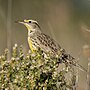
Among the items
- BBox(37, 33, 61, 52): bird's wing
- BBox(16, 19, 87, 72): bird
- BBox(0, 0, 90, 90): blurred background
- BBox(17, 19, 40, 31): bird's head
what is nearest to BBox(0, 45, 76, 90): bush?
BBox(16, 19, 87, 72): bird

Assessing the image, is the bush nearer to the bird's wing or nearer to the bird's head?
the bird's wing

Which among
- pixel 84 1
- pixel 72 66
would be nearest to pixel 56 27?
pixel 84 1

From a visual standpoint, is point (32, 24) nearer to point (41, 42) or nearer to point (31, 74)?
point (41, 42)

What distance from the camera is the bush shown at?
21.1 ft

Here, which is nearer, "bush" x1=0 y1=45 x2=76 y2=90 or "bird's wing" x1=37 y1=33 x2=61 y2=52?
"bush" x1=0 y1=45 x2=76 y2=90

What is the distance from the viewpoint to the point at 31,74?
6438 millimetres

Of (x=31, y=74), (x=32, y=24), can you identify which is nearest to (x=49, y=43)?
(x=32, y=24)

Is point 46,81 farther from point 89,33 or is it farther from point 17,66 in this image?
point 89,33

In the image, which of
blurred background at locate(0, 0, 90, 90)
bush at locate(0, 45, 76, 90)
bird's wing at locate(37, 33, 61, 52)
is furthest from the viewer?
blurred background at locate(0, 0, 90, 90)

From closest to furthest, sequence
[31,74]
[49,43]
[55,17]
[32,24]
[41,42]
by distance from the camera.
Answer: [31,74] → [49,43] → [41,42] → [32,24] → [55,17]

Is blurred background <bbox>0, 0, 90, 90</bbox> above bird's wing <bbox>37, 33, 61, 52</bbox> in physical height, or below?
above

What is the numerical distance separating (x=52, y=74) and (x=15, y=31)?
175 inches

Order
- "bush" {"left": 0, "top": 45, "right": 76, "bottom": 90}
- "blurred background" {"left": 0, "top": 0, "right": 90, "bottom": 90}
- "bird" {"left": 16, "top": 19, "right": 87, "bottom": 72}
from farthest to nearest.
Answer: "blurred background" {"left": 0, "top": 0, "right": 90, "bottom": 90}
"bird" {"left": 16, "top": 19, "right": 87, "bottom": 72}
"bush" {"left": 0, "top": 45, "right": 76, "bottom": 90}

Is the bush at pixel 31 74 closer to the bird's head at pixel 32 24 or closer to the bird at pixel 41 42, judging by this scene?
the bird at pixel 41 42
